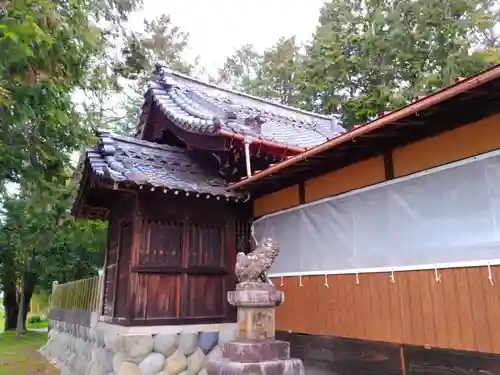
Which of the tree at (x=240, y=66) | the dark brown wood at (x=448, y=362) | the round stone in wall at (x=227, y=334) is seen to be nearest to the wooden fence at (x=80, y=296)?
Result: the round stone in wall at (x=227, y=334)

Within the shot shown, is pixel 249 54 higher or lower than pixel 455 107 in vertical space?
higher

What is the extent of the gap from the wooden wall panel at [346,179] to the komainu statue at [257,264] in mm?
1099

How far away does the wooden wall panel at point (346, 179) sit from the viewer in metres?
4.99

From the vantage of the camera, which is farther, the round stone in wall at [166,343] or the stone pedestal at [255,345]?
the round stone in wall at [166,343]

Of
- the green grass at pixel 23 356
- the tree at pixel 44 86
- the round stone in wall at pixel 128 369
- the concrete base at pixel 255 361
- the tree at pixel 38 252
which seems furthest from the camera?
the tree at pixel 38 252

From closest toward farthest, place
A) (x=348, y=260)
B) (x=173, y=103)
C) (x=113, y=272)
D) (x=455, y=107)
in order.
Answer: (x=455, y=107) < (x=348, y=260) < (x=113, y=272) < (x=173, y=103)

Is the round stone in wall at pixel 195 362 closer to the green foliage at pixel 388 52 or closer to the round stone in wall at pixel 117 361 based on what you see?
the round stone in wall at pixel 117 361

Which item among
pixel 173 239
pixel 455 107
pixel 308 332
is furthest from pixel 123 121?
pixel 455 107

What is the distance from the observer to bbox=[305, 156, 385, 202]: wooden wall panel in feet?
16.4

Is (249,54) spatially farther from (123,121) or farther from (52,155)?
(52,155)

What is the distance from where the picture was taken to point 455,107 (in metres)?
3.82

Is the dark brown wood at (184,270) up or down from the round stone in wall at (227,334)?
up

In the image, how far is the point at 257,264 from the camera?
16.6 feet

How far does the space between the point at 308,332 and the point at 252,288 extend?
130 centimetres
